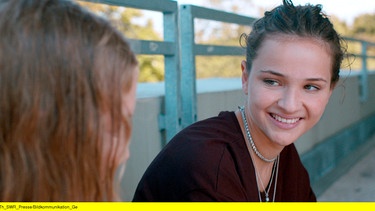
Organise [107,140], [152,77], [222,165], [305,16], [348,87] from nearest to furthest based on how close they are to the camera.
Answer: [107,140], [222,165], [305,16], [348,87], [152,77]

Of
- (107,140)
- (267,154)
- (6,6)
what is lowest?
(267,154)

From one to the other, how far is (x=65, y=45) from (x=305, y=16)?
124 centimetres

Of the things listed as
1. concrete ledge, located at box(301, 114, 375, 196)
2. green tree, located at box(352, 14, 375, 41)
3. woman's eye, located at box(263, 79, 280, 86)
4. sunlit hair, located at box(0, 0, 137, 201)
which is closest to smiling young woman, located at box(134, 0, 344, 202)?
woman's eye, located at box(263, 79, 280, 86)

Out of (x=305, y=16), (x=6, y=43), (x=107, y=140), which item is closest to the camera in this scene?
(x=6, y=43)

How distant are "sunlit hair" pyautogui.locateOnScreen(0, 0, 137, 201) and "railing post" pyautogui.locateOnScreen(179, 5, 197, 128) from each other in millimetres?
1513

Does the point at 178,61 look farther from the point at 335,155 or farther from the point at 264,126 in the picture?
the point at 335,155

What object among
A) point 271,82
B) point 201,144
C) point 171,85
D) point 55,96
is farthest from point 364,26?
point 55,96

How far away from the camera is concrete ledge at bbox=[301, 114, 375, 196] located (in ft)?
15.4

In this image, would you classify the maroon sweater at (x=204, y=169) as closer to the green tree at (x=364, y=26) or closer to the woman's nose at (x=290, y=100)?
the woman's nose at (x=290, y=100)

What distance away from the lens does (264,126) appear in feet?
6.78

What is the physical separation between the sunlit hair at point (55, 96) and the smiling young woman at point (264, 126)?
63 centimetres

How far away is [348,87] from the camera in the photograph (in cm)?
626
